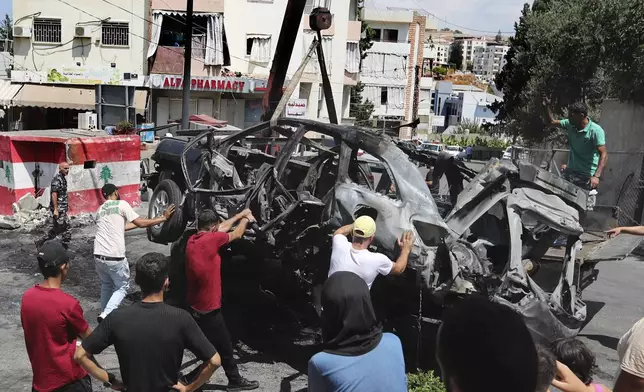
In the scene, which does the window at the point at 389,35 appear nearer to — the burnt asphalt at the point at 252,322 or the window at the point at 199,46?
the window at the point at 199,46

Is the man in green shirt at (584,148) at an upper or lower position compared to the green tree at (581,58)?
lower

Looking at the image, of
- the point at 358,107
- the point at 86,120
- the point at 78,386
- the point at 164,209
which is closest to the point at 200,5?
the point at 86,120

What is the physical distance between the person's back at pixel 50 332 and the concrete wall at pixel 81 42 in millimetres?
29639

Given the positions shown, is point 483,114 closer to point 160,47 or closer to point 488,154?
point 488,154

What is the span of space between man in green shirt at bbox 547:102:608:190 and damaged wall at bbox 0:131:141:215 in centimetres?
864

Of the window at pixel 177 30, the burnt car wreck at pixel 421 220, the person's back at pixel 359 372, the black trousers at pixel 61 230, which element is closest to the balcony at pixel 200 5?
the window at pixel 177 30

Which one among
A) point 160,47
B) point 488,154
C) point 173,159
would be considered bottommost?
point 488,154

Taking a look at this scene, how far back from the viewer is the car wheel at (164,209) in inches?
339

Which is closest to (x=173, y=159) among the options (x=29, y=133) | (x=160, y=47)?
(x=29, y=133)

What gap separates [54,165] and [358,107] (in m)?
→ 40.4

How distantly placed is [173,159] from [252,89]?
24674 mm

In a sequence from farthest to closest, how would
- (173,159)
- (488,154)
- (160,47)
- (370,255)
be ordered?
(488,154) < (160,47) < (173,159) < (370,255)

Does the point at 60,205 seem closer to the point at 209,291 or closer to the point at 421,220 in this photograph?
the point at 209,291

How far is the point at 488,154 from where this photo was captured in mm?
46844
